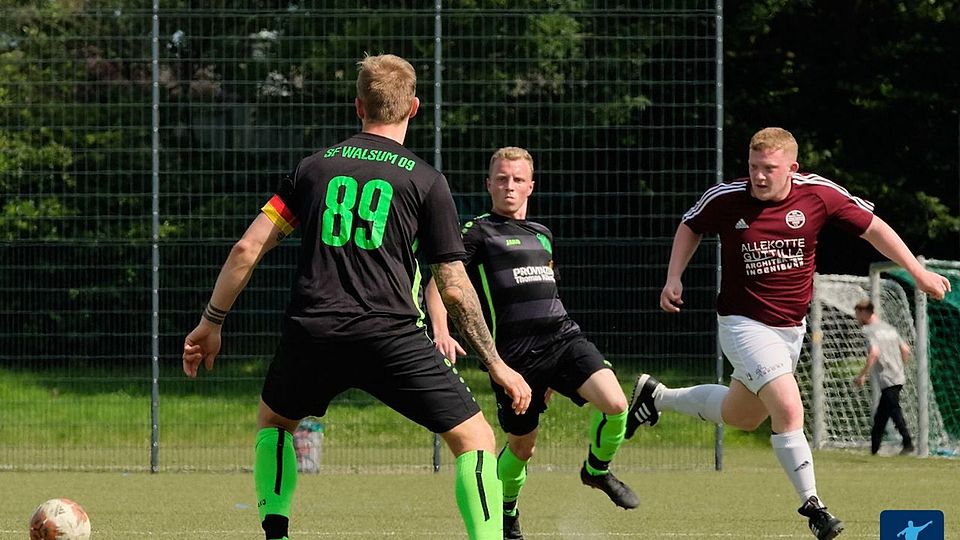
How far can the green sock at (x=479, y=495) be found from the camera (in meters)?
5.81

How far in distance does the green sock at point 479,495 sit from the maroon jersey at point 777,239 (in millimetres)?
2854

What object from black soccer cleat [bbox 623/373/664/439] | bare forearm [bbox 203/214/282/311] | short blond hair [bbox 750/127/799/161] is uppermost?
short blond hair [bbox 750/127/799/161]

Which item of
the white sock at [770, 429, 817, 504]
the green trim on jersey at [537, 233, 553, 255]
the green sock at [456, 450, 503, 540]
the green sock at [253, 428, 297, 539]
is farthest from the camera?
the green trim on jersey at [537, 233, 553, 255]

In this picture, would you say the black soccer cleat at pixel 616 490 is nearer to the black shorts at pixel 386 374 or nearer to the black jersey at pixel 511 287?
the black jersey at pixel 511 287

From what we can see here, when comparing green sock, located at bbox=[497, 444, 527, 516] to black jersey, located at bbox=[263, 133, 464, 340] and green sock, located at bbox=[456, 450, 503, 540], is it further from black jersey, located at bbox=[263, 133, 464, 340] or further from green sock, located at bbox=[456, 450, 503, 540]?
black jersey, located at bbox=[263, 133, 464, 340]

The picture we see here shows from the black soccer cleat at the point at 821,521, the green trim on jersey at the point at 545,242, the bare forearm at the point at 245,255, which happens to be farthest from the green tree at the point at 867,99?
the bare forearm at the point at 245,255

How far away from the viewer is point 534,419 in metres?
8.60

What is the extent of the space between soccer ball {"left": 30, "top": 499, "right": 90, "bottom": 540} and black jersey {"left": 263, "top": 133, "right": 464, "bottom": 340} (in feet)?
5.81

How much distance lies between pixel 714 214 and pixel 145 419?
7105 mm

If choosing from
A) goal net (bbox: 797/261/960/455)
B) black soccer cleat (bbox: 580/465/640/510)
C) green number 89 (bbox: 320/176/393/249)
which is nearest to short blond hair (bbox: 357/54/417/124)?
green number 89 (bbox: 320/176/393/249)

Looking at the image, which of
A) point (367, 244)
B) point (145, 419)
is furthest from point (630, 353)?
point (367, 244)

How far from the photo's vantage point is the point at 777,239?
27.0 ft

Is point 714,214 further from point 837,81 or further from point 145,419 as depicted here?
point 837,81

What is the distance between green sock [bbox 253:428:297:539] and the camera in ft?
19.6
